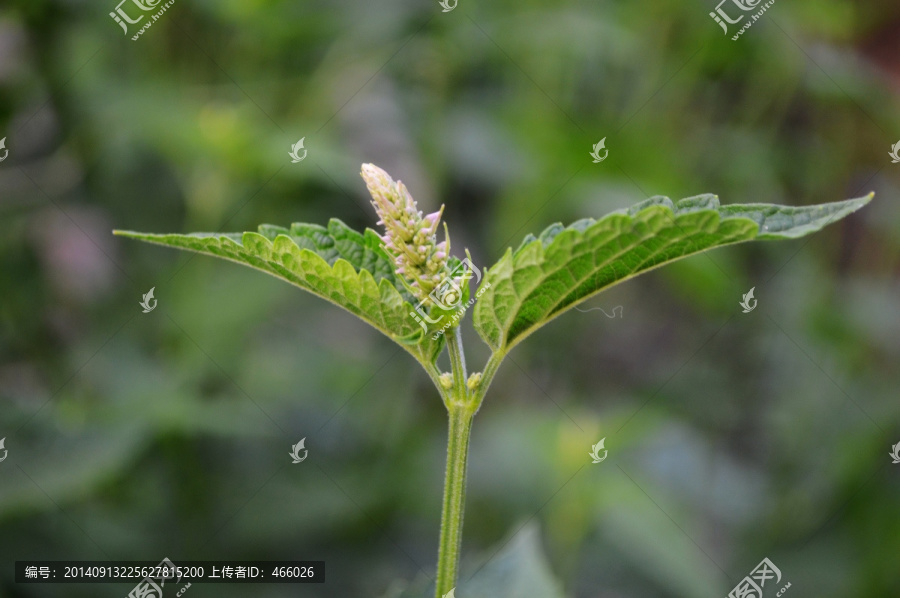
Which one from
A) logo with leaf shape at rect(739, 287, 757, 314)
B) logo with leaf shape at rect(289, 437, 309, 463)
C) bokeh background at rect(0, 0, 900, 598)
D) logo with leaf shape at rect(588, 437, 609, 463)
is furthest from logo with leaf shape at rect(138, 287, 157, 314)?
logo with leaf shape at rect(739, 287, 757, 314)

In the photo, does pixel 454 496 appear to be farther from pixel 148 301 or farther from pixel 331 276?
pixel 148 301

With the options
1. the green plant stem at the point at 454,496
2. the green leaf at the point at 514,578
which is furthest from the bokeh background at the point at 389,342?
the green plant stem at the point at 454,496

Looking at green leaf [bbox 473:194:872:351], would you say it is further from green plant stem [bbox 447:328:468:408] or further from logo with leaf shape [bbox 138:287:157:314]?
logo with leaf shape [bbox 138:287:157:314]

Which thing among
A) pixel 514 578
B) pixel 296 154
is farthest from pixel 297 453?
pixel 514 578

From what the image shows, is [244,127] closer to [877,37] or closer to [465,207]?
[465,207]

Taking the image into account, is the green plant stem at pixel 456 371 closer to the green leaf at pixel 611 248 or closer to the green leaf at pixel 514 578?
the green leaf at pixel 611 248

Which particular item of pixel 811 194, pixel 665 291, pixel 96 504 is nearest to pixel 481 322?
pixel 96 504
